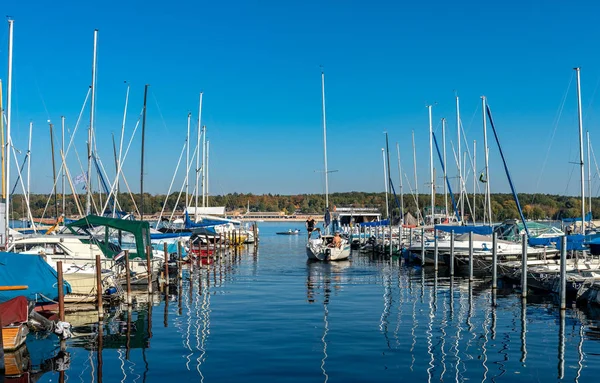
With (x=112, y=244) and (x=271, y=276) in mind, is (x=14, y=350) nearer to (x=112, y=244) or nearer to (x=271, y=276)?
(x=112, y=244)

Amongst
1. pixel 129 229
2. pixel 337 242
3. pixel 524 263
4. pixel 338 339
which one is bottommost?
pixel 338 339

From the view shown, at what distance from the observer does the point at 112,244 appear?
33.9m

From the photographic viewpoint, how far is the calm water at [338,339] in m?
17.1

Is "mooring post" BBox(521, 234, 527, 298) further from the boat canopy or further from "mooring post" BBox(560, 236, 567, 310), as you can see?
the boat canopy

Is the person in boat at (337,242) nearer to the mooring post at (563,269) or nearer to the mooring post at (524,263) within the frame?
the mooring post at (524,263)

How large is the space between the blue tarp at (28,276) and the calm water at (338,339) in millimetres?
1884

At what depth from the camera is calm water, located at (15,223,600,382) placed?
56.2 feet

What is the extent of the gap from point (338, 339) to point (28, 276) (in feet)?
35.9

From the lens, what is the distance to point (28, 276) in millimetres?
23156

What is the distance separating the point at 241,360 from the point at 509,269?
22858 mm

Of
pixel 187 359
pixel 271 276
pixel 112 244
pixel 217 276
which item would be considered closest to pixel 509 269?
pixel 271 276

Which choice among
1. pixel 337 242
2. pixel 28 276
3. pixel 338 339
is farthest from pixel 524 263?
pixel 337 242

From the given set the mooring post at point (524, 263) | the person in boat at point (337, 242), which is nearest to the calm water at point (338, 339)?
the mooring post at point (524, 263)

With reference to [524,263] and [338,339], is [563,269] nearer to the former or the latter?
[524,263]
